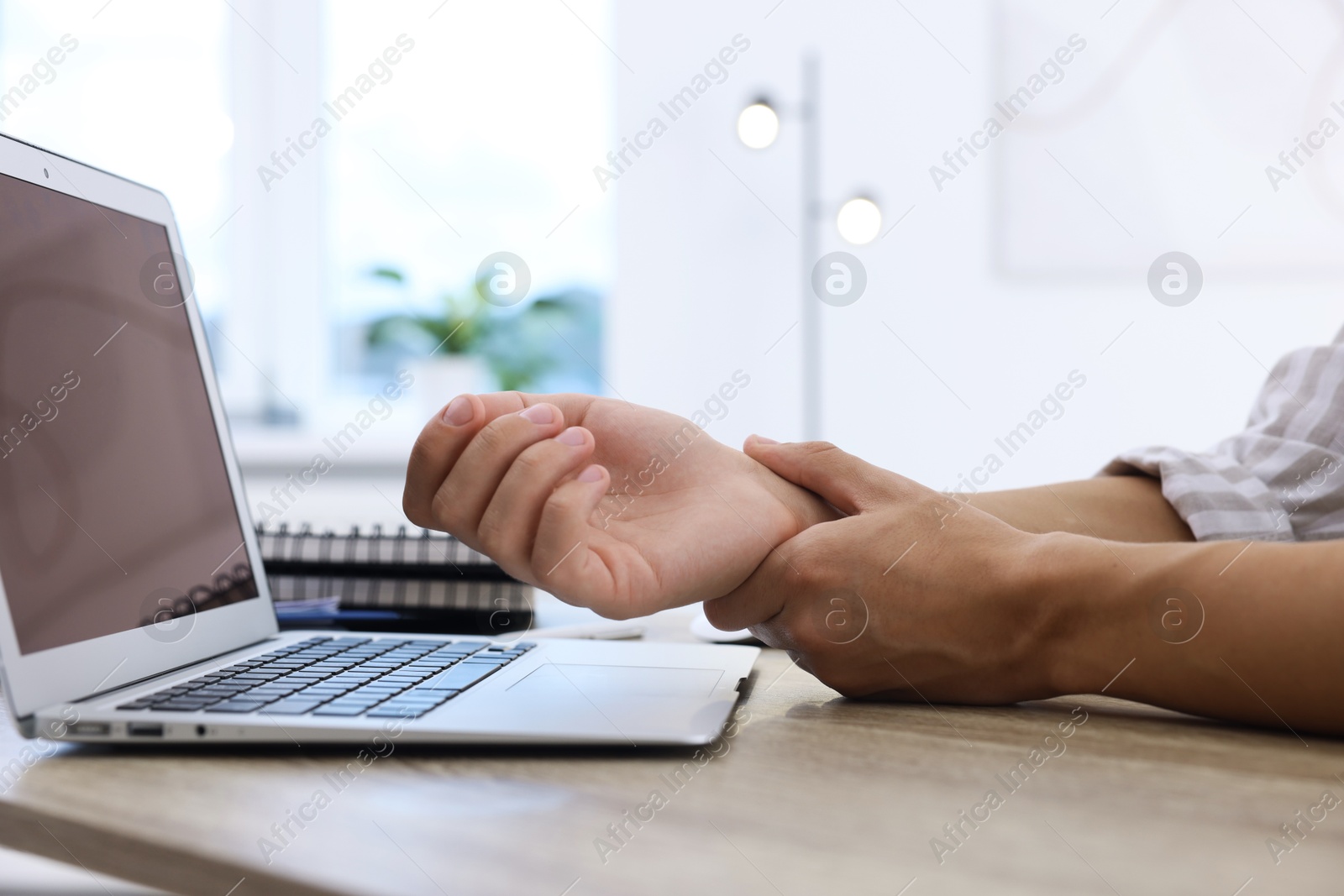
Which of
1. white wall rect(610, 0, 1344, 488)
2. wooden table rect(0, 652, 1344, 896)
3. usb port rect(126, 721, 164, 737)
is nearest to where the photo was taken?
wooden table rect(0, 652, 1344, 896)

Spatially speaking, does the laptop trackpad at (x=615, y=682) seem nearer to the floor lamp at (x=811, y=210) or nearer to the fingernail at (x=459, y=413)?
the fingernail at (x=459, y=413)

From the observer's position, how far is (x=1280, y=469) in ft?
2.46

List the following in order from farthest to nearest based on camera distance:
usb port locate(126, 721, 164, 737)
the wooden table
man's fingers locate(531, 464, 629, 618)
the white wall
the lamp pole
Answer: the lamp pole < the white wall < man's fingers locate(531, 464, 629, 618) < usb port locate(126, 721, 164, 737) < the wooden table

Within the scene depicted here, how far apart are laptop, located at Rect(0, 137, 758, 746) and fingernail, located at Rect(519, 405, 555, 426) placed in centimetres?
15

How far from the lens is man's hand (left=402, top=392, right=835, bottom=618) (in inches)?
21.1

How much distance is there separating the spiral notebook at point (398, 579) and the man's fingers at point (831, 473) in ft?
0.86

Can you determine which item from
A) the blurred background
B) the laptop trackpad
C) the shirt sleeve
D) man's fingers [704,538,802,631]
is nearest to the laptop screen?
the laptop trackpad

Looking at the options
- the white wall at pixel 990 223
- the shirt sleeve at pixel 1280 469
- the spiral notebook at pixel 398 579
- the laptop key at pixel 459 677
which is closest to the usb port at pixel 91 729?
the laptop key at pixel 459 677

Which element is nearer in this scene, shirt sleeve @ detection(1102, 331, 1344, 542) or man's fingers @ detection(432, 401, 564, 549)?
man's fingers @ detection(432, 401, 564, 549)

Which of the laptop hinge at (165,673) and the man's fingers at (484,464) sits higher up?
the man's fingers at (484,464)

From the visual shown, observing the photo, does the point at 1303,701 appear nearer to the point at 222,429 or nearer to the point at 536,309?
the point at 222,429

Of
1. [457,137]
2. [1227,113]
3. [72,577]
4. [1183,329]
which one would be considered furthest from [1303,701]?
[457,137]

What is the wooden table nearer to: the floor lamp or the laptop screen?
the laptop screen

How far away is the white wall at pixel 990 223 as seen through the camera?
7.52ft
